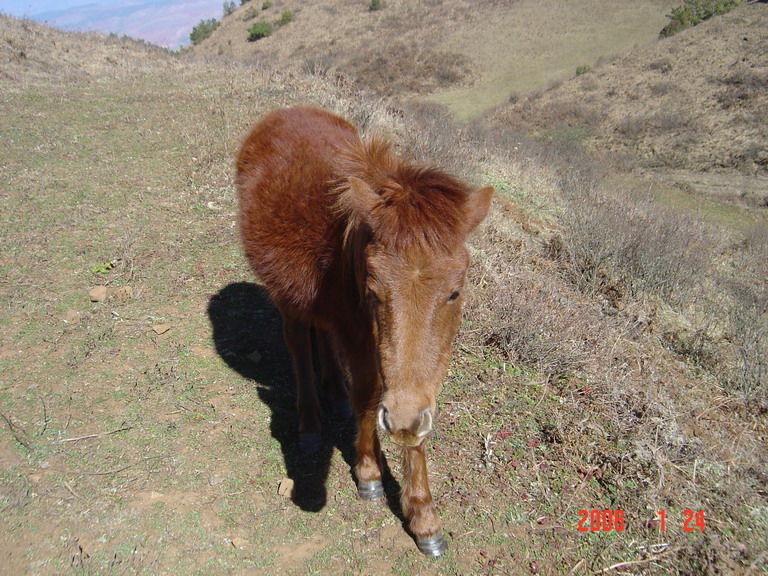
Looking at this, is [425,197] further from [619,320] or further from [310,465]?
[619,320]

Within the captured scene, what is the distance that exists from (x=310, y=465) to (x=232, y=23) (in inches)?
2265

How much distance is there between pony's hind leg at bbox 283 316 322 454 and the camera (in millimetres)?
3959

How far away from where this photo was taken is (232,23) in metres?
51.7

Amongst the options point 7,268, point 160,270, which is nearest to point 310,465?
point 160,270

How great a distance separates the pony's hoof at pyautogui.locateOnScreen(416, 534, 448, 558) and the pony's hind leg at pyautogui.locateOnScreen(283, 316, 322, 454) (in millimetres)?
1145

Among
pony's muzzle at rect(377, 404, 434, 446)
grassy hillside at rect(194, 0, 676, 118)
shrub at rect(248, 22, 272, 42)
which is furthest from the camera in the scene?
shrub at rect(248, 22, 272, 42)

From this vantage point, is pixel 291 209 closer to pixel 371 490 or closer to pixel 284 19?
pixel 371 490

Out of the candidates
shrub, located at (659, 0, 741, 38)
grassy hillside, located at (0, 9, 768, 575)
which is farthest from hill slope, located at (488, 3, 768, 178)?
grassy hillside, located at (0, 9, 768, 575)

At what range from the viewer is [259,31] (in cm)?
4550

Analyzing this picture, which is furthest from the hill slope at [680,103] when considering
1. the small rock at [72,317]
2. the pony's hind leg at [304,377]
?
the small rock at [72,317]

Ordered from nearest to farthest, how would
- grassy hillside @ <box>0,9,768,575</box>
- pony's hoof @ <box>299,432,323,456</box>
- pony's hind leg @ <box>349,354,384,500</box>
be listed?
grassy hillside @ <box>0,9,768,575</box>
pony's hind leg @ <box>349,354,384,500</box>
pony's hoof @ <box>299,432,323,456</box>

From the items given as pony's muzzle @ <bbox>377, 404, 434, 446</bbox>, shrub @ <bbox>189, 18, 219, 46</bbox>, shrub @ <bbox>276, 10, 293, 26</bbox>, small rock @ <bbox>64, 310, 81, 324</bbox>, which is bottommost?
small rock @ <bbox>64, 310, 81, 324</bbox>

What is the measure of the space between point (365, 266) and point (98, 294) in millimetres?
3668
